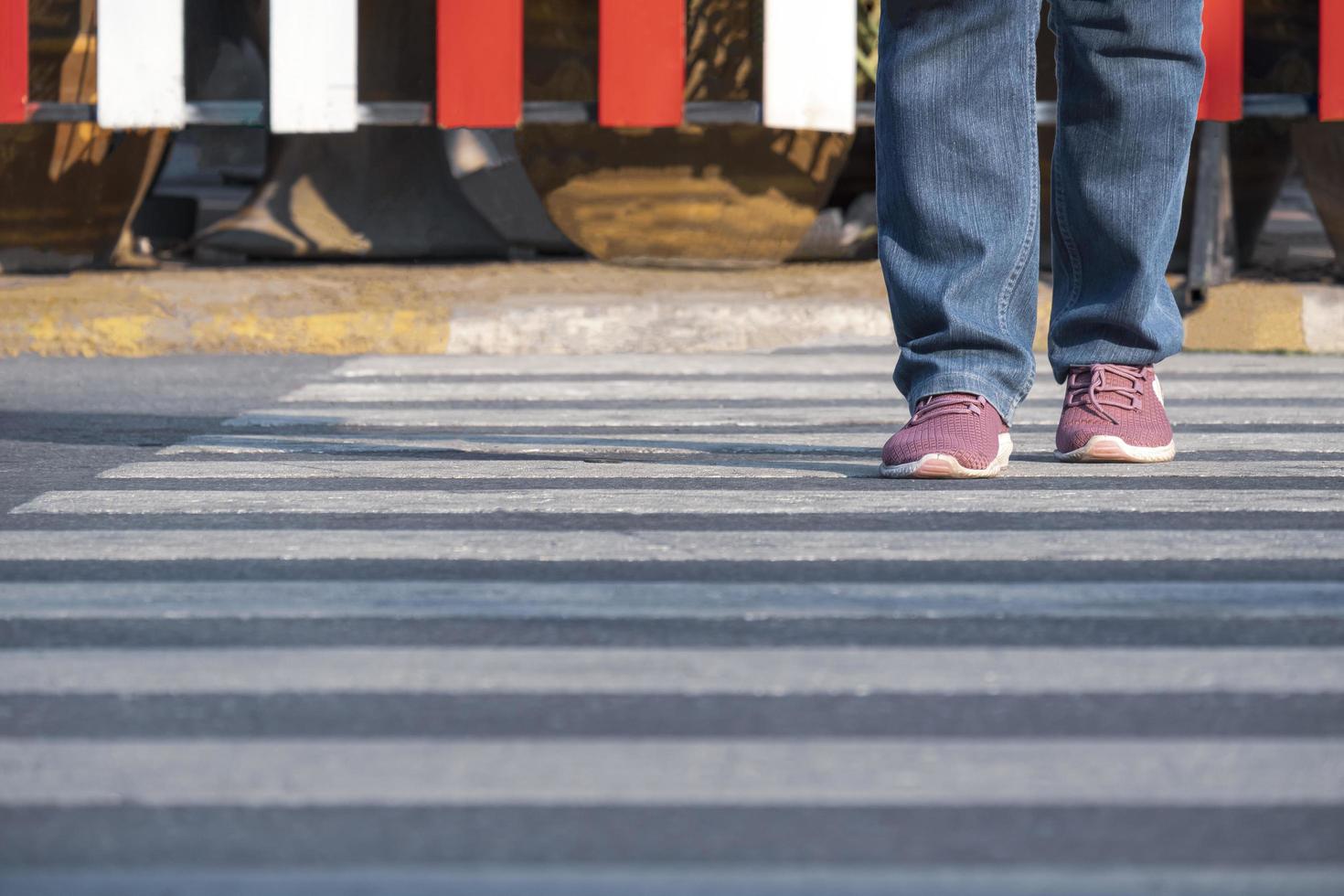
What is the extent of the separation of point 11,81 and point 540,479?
9.34 ft

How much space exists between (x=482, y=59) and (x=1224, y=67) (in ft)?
5.92

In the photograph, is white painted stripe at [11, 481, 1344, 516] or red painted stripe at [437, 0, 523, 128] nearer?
white painted stripe at [11, 481, 1344, 516]

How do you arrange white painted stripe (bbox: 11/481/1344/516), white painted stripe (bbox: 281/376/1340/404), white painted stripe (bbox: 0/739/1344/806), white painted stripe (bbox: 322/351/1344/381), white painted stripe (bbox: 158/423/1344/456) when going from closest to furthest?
white painted stripe (bbox: 0/739/1344/806) → white painted stripe (bbox: 11/481/1344/516) → white painted stripe (bbox: 158/423/1344/456) → white painted stripe (bbox: 281/376/1340/404) → white painted stripe (bbox: 322/351/1344/381)

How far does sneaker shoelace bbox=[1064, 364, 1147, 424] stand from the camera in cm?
307

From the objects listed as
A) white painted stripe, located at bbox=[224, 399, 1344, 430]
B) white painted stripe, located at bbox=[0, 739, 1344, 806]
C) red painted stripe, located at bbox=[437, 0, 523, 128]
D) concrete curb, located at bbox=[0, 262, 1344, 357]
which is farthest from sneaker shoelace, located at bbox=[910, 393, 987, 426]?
red painted stripe, located at bbox=[437, 0, 523, 128]

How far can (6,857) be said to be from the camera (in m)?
1.26

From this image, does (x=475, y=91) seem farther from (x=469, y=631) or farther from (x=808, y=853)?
(x=808, y=853)

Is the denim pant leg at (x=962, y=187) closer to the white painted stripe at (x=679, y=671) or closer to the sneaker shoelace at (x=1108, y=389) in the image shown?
the sneaker shoelace at (x=1108, y=389)

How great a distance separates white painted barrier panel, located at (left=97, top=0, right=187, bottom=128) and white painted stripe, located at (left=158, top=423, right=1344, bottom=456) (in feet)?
6.44

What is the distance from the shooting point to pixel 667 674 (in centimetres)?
171

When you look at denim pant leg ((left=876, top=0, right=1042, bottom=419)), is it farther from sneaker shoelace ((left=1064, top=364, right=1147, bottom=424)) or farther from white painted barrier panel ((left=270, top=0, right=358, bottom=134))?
white painted barrier panel ((left=270, top=0, right=358, bottom=134))

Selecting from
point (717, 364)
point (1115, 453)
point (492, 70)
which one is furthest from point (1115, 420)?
point (492, 70)

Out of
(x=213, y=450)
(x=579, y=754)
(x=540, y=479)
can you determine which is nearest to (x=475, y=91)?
(x=213, y=450)

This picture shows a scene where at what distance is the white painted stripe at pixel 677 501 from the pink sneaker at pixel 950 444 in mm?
106
